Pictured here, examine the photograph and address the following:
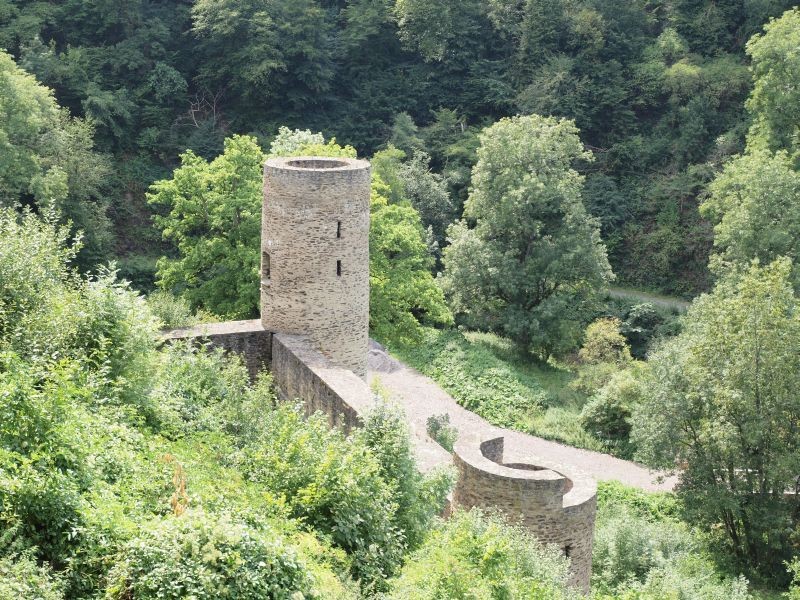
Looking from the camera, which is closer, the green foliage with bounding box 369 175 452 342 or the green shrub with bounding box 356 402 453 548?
the green shrub with bounding box 356 402 453 548

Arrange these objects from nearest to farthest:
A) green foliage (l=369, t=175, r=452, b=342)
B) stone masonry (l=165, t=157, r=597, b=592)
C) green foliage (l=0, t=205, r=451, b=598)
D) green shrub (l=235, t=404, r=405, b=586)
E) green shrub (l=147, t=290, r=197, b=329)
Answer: green foliage (l=0, t=205, r=451, b=598)
green shrub (l=235, t=404, r=405, b=586)
stone masonry (l=165, t=157, r=597, b=592)
green shrub (l=147, t=290, r=197, b=329)
green foliage (l=369, t=175, r=452, b=342)

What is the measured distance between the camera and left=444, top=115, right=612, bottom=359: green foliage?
3250 centimetres

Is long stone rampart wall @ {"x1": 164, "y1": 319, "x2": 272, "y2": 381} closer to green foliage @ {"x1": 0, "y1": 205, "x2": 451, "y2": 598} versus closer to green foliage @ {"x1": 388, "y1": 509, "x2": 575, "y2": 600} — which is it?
green foliage @ {"x1": 0, "y1": 205, "x2": 451, "y2": 598}

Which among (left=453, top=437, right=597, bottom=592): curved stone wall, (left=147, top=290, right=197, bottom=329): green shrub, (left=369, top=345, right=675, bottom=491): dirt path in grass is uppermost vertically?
(left=147, top=290, right=197, bottom=329): green shrub

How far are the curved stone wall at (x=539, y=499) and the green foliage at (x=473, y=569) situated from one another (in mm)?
1670

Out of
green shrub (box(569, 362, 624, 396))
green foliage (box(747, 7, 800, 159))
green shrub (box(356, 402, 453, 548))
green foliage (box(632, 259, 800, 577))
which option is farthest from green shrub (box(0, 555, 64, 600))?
green foliage (box(747, 7, 800, 159))

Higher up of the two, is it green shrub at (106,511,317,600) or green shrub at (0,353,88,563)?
green shrub at (0,353,88,563)

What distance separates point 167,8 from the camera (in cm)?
4622

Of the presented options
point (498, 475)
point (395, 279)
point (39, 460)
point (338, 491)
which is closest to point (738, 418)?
point (498, 475)

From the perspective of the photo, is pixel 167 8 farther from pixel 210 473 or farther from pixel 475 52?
pixel 210 473

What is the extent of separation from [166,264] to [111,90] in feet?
55.7

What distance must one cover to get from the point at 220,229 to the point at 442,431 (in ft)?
27.0

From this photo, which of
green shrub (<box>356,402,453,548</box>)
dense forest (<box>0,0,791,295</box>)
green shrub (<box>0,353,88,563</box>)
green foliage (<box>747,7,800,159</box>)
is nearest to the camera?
green shrub (<box>0,353,88,563</box>)

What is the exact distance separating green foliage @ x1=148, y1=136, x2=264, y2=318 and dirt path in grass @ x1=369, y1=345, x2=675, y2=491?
13.9 feet
